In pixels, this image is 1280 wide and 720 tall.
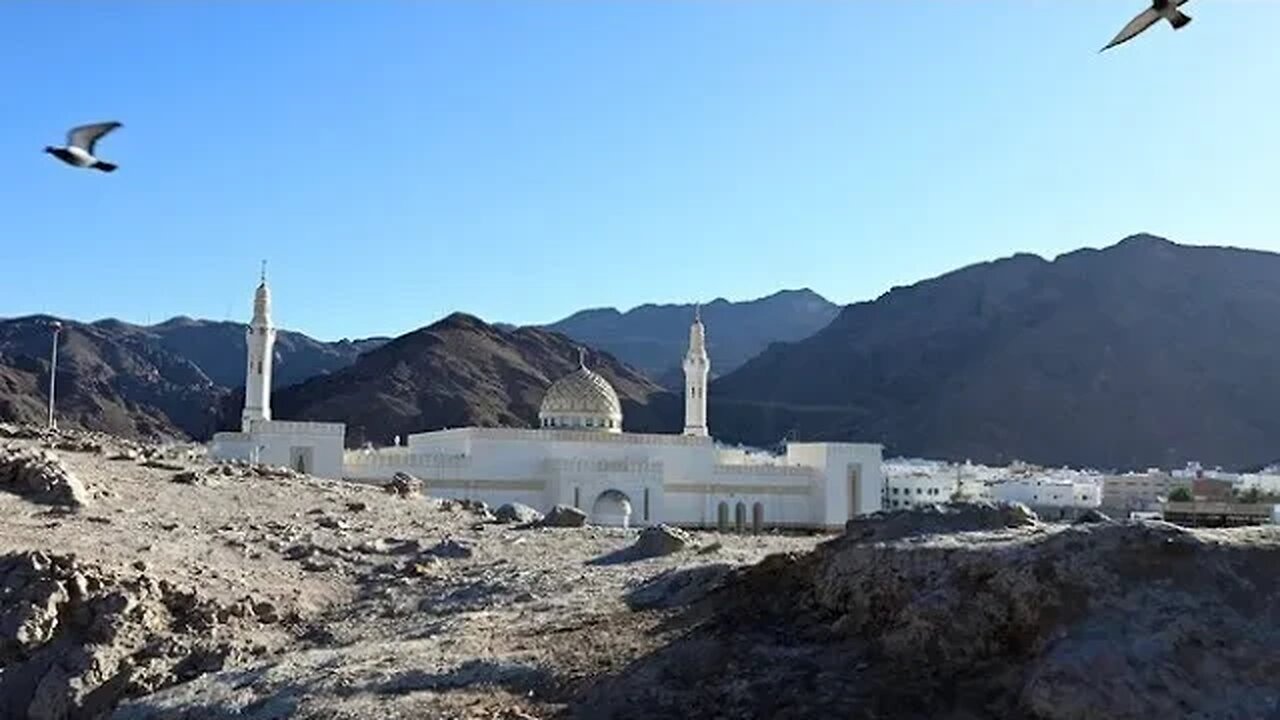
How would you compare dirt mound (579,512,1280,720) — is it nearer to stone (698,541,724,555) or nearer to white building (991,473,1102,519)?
stone (698,541,724,555)

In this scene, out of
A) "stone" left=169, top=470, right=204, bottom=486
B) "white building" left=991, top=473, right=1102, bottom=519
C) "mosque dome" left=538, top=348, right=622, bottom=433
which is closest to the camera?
"stone" left=169, top=470, right=204, bottom=486

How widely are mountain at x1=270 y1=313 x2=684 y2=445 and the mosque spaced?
48046 millimetres

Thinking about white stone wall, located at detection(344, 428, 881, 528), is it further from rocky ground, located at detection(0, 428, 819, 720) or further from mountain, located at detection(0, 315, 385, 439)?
mountain, located at detection(0, 315, 385, 439)

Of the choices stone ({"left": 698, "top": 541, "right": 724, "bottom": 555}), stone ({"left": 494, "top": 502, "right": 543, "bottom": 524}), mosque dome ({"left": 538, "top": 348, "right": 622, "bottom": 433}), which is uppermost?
mosque dome ({"left": 538, "top": 348, "right": 622, "bottom": 433})

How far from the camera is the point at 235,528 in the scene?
1581cm

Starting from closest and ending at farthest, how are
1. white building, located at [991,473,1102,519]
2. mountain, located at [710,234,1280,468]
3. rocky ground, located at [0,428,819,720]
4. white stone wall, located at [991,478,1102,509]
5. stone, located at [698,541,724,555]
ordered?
rocky ground, located at [0,428,819,720]
stone, located at [698,541,724,555]
white building, located at [991,473,1102,519]
white stone wall, located at [991,478,1102,509]
mountain, located at [710,234,1280,468]

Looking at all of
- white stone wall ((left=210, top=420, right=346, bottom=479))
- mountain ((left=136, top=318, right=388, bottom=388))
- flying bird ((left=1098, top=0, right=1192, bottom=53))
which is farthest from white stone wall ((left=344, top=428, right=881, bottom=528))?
mountain ((left=136, top=318, right=388, bottom=388))

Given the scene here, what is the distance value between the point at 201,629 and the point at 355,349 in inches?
6285

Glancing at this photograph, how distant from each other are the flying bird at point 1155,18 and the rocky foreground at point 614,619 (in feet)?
8.73

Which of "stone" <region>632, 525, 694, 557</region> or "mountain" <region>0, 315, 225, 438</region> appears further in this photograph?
"mountain" <region>0, 315, 225, 438</region>

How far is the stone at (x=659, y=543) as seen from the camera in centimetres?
1474

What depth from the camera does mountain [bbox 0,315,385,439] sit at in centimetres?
9606

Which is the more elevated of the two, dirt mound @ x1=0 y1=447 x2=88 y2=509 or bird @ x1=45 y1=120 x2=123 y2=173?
bird @ x1=45 y1=120 x2=123 y2=173

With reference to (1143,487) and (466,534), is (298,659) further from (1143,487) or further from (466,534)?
(1143,487)
